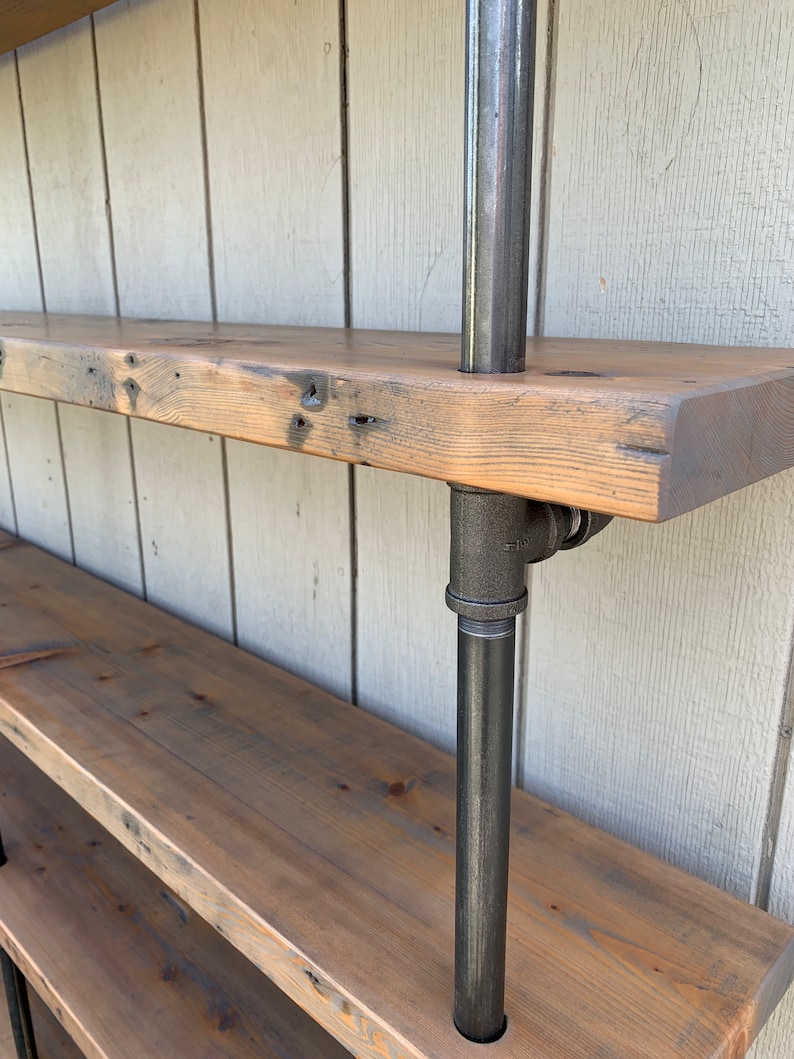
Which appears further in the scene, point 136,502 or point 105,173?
point 136,502

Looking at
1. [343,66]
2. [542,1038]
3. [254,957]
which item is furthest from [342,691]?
[343,66]

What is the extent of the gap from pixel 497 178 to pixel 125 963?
82 centimetres

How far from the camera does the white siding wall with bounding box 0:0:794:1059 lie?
19.8 inches

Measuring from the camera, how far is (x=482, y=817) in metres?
0.38

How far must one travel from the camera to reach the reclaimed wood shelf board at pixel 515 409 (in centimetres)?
25

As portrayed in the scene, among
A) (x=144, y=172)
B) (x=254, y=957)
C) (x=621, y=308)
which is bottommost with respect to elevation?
(x=254, y=957)

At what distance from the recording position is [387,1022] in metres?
0.44

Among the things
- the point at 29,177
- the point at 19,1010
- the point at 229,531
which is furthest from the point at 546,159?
the point at 19,1010

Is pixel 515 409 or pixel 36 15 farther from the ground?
pixel 36 15

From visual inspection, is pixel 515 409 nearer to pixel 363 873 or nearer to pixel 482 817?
pixel 482 817

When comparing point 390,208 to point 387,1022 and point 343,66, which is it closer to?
point 343,66

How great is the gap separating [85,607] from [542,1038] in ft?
2.64

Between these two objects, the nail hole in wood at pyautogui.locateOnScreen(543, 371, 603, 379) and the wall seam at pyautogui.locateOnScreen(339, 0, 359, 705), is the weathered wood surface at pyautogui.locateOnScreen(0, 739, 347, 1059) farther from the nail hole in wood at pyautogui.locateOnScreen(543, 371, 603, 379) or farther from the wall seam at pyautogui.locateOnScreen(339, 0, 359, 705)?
the nail hole in wood at pyautogui.locateOnScreen(543, 371, 603, 379)

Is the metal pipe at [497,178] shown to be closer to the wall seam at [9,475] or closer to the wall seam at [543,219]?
the wall seam at [543,219]
